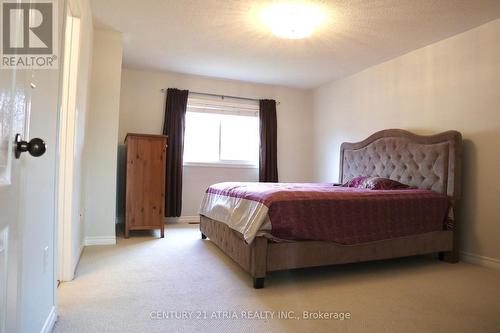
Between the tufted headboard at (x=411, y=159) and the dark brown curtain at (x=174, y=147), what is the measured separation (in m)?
2.52

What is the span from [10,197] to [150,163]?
9.97 feet

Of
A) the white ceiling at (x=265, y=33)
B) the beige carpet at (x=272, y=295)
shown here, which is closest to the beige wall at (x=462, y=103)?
the white ceiling at (x=265, y=33)

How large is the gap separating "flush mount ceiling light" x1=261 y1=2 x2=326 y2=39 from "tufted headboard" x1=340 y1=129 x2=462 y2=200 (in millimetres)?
1701

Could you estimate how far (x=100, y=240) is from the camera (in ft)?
11.0

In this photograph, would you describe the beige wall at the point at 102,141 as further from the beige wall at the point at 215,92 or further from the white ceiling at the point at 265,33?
the beige wall at the point at 215,92

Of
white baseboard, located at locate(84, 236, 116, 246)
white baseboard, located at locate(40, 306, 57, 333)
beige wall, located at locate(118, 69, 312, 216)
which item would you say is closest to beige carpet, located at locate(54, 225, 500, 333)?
white baseboard, located at locate(40, 306, 57, 333)

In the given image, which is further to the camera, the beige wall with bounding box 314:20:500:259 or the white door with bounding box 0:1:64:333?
the beige wall with bounding box 314:20:500:259

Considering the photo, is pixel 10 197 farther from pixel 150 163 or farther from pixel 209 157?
pixel 209 157

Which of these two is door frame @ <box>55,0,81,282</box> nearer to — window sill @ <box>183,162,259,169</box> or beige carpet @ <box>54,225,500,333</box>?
beige carpet @ <box>54,225,500,333</box>

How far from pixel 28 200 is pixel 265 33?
2855 millimetres

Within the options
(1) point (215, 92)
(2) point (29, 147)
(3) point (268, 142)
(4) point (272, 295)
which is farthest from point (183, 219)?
(2) point (29, 147)

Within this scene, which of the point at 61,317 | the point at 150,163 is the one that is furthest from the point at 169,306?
the point at 150,163

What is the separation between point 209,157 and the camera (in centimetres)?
514

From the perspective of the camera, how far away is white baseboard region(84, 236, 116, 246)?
130 inches
